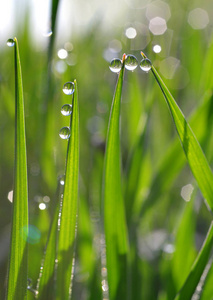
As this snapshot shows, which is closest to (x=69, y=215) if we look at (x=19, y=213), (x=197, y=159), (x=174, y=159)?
(x=19, y=213)

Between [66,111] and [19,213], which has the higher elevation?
[66,111]

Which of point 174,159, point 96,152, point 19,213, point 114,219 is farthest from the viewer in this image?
point 96,152

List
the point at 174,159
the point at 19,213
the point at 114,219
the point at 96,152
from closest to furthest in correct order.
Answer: the point at 19,213 < the point at 114,219 < the point at 174,159 < the point at 96,152

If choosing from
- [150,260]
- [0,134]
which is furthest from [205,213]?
[0,134]

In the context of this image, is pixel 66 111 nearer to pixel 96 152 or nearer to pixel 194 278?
pixel 194 278

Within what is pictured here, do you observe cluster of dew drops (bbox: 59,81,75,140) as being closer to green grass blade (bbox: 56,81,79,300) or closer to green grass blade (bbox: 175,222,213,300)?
green grass blade (bbox: 56,81,79,300)

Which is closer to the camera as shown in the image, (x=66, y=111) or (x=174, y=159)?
(x=66, y=111)

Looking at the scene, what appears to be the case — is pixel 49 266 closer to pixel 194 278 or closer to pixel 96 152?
pixel 194 278

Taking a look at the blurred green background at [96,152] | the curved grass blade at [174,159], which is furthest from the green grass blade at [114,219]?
the curved grass blade at [174,159]
